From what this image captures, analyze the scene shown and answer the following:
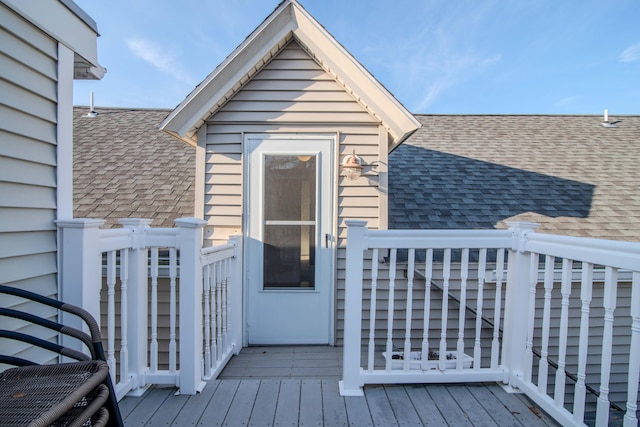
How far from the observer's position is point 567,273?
1834mm

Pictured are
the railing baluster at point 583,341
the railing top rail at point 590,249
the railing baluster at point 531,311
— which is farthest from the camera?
the railing baluster at point 531,311

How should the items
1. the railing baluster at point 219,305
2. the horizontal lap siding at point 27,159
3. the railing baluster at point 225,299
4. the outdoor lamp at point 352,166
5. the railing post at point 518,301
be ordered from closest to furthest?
the horizontal lap siding at point 27,159 → the railing post at point 518,301 → the railing baluster at point 219,305 → the railing baluster at point 225,299 → the outdoor lamp at point 352,166

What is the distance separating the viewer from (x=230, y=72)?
323 centimetres

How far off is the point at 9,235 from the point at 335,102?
2.82 meters

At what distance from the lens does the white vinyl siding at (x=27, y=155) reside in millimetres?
1536

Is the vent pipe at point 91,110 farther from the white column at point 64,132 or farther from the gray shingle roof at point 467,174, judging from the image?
the white column at point 64,132

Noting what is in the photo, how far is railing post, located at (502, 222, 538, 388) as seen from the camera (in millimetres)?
2207

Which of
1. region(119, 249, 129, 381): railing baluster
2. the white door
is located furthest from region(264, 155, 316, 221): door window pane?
region(119, 249, 129, 381): railing baluster

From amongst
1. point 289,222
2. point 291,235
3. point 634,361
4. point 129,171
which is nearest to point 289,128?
point 289,222

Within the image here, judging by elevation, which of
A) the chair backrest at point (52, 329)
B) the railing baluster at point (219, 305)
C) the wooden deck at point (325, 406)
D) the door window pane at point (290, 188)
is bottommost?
the wooden deck at point (325, 406)

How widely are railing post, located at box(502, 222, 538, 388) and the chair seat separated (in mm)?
2284

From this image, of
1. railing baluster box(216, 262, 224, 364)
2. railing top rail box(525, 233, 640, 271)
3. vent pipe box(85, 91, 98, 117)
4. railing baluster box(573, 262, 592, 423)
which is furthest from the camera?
vent pipe box(85, 91, 98, 117)

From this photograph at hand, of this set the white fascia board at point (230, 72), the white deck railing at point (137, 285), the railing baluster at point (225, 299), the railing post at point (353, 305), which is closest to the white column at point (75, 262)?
the white deck railing at point (137, 285)

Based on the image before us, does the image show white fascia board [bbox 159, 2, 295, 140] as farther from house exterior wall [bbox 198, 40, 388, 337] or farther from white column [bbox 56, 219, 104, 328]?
white column [bbox 56, 219, 104, 328]
